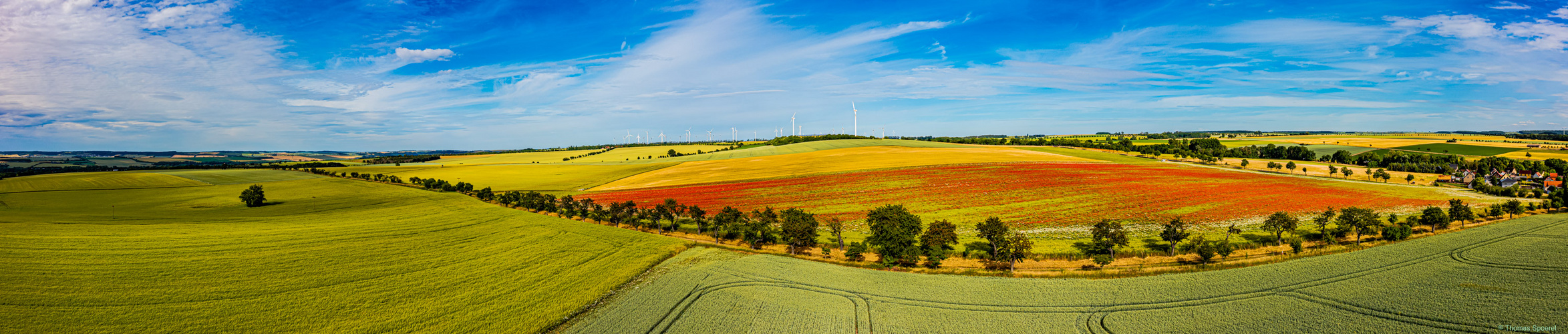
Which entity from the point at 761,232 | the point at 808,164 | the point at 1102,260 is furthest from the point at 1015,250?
the point at 808,164

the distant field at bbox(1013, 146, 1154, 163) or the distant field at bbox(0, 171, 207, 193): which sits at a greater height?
the distant field at bbox(1013, 146, 1154, 163)

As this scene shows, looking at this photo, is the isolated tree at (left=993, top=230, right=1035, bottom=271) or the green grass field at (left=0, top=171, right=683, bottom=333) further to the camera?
the isolated tree at (left=993, top=230, right=1035, bottom=271)

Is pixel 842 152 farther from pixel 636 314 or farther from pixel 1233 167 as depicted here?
pixel 636 314

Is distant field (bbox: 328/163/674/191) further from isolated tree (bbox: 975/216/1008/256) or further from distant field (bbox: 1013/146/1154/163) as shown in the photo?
distant field (bbox: 1013/146/1154/163)

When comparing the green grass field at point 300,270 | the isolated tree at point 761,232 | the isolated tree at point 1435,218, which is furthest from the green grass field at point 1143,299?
the isolated tree at point 761,232

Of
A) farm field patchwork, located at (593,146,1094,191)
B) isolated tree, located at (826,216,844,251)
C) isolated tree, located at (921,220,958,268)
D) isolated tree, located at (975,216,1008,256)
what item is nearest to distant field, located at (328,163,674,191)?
farm field patchwork, located at (593,146,1094,191)

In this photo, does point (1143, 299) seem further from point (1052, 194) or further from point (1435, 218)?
point (1435, 218)
